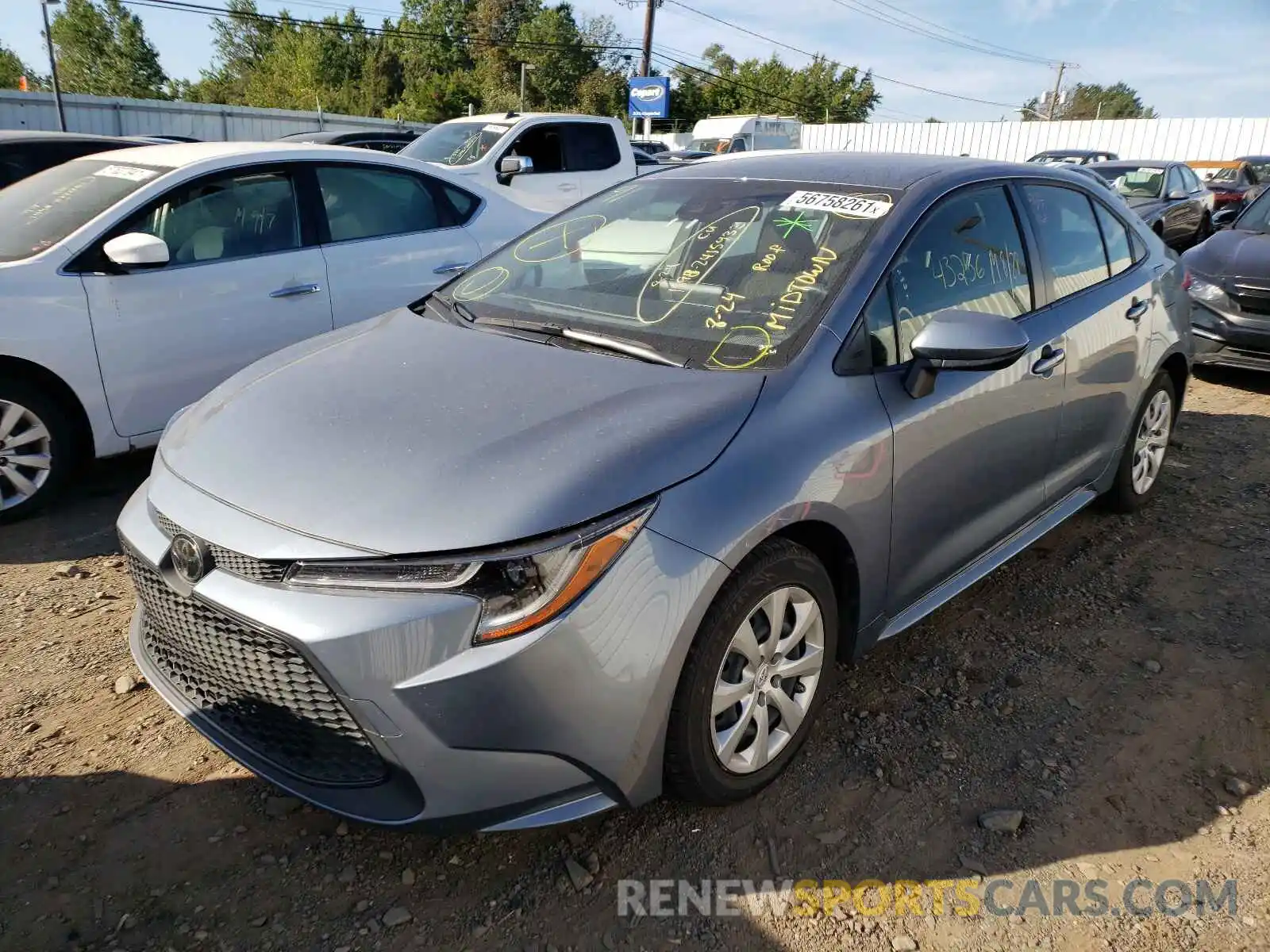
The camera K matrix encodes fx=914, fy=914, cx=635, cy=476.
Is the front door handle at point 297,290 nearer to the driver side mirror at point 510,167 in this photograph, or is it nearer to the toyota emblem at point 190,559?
the toyota emblem at point 190,559

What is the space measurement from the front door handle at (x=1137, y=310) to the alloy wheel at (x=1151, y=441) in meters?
0.47

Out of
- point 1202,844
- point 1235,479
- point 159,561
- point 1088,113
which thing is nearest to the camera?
point 159,561

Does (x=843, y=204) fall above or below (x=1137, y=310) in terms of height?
above

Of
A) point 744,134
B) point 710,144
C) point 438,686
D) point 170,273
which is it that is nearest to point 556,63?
point 710,144

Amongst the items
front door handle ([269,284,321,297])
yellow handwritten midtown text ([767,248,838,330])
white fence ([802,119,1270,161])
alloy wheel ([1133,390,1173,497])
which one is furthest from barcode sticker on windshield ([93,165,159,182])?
white fence ([802,119,1270,161])

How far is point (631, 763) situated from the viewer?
6.66 ft

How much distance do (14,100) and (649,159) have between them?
56.6 ft

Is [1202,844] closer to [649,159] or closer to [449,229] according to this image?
[449,229]

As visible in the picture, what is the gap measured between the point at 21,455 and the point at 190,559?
8.56 feet

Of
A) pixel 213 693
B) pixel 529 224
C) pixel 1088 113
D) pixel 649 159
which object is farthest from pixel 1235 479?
pixel 1088 113

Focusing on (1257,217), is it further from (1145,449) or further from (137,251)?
(137,251)

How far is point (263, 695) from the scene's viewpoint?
204 centimetres

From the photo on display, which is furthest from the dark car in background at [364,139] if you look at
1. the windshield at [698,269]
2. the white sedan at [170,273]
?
the windshield at [698,269]

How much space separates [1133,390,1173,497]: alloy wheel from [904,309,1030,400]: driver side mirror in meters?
1.94
